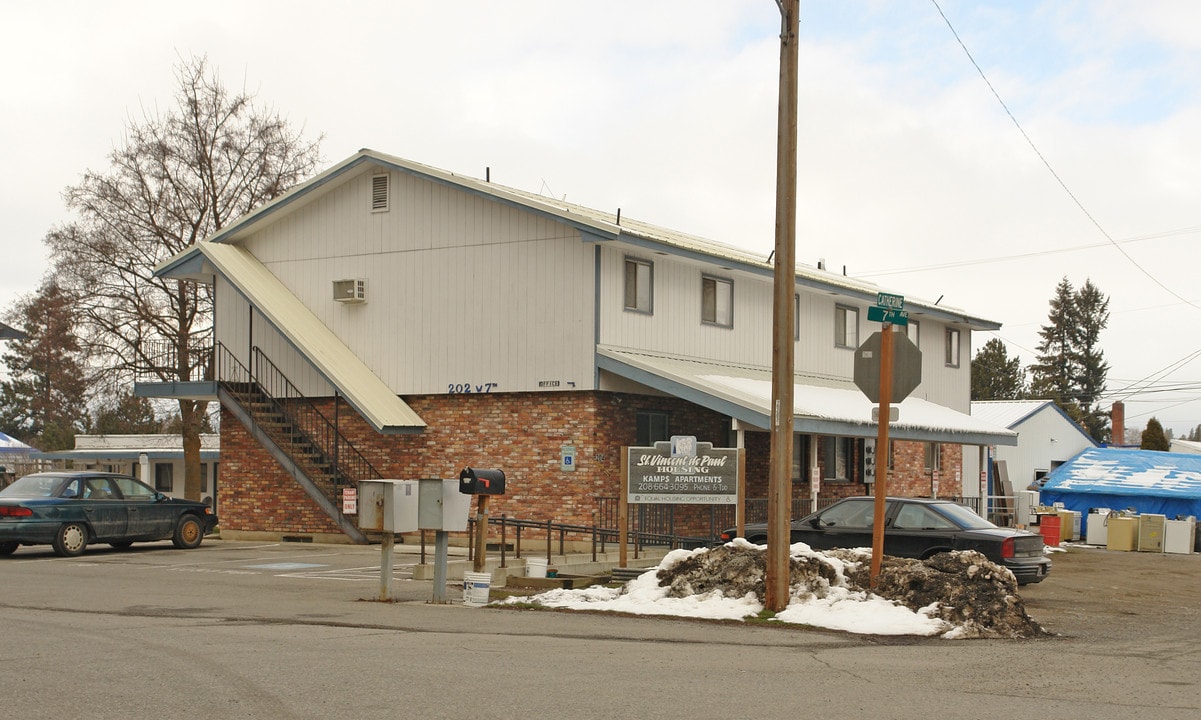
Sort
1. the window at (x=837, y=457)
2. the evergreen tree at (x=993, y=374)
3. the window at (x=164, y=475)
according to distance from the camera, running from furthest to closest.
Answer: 1. the evergreen tree at (x=993, y=374)
2. the window at (x=164, y=475)
3. the window at (x=837, y=457)

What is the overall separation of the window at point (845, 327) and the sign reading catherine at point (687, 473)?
14959mm

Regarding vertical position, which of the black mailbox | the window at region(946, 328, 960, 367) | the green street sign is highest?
the window at region(946, 328, 960, 367)

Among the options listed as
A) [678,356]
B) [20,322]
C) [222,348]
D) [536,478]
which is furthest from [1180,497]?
[20,322]

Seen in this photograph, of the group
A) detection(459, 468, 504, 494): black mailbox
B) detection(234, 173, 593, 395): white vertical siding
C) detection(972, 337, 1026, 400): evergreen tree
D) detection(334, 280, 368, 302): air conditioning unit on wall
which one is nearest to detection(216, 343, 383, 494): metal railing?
detection(234, 173, 593, 395): white vertical siding

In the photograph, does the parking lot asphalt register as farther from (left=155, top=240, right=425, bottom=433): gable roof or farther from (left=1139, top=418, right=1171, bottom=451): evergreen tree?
(left=1139, top=418, right=1171, bottom=451): evergreen tree

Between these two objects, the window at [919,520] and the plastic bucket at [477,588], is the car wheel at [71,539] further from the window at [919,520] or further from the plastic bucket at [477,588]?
the window at [919,520]

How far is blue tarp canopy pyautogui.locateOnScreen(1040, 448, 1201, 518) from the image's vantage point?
35.7m

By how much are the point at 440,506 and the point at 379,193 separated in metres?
14.8

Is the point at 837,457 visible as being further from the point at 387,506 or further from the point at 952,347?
the point at 387,506

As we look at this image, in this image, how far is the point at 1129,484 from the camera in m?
36.8

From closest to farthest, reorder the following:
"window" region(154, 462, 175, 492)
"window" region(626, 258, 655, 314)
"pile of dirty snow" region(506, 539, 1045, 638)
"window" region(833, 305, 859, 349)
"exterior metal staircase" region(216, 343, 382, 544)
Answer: "pile of dirty snow" region(506, 539, 1045, 638) < "window" region(626, 258, 655, 314) < "exterior metal staircase" region(216, 343, 382, 544) < "window" region(833, 305, 859, 349) < "window" region(154, 462, 175, 492)

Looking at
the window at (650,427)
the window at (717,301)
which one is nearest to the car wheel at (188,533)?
the window at (650,427)

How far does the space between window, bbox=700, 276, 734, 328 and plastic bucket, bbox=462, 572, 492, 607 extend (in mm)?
13849

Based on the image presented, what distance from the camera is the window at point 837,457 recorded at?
3250cm
